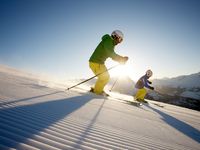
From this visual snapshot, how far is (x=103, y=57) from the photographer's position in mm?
9125

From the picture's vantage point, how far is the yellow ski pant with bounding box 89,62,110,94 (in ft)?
29.0

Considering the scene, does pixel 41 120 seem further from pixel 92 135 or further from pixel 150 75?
pixel 150 75

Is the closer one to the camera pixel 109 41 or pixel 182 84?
pixel 109 41

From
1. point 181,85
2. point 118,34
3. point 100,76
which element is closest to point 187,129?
point 100,76

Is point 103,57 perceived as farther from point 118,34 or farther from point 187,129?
point 187,129

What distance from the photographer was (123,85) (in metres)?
26.5

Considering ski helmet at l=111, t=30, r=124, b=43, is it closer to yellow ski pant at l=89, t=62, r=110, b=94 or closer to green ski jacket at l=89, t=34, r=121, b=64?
green ski jacket at l=89, t=34, r=121, b=64

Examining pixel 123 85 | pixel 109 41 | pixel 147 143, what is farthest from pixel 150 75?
pixel 123 85

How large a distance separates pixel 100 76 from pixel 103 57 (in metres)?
0.92

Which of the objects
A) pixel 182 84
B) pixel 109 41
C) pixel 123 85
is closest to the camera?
pixel 109 41

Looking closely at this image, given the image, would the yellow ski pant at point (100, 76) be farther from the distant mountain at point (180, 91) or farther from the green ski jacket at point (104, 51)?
the distant mountain at point (180, 91)

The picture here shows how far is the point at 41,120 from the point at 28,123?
0.25 meters

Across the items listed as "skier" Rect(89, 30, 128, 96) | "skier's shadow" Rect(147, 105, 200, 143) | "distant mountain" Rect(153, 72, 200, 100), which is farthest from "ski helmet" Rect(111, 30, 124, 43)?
"distant mountain" Rect(153, 72, 200, 100)

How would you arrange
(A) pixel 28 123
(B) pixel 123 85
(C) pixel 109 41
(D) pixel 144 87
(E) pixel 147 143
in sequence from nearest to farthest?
1. (A) pixel 28 123
2. (E) pixel 147 143
3. (C) pixel 109 41
4. (D) pixel 144 87
5. (B) pixel 123 85
